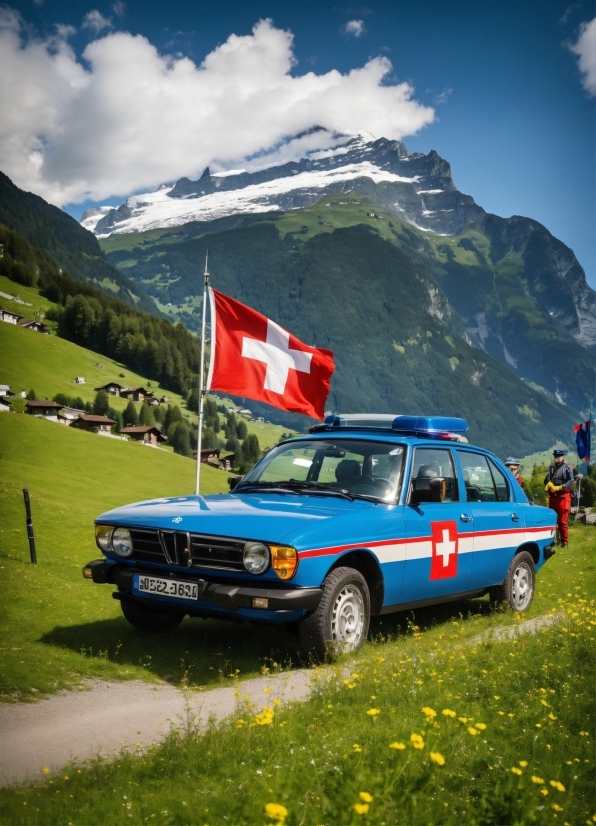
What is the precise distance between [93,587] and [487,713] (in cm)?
819

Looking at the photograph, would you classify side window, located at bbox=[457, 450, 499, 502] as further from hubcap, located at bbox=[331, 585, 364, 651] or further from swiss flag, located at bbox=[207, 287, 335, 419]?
swiss flag, located at bbox=[207, 287, 335, 419]

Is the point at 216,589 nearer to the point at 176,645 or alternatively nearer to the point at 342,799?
the point at 176,645

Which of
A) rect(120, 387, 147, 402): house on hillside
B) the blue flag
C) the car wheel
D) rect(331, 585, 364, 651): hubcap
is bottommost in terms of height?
the car wheel

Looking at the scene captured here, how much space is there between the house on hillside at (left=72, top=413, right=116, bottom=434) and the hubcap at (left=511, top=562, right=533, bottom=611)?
106m

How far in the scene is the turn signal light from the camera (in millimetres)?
6496

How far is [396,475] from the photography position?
8344mm

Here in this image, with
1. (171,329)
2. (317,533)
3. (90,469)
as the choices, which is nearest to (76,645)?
(317,533)

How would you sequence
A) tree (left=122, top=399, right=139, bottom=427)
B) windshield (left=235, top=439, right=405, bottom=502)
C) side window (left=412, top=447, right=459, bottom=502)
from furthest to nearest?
tree (left=122, top=399, right=139, bottom=427)
side window (left=412, top=447, right=459, bottom=502)
windshield (left=235, top=439, right=405, bottom=502)

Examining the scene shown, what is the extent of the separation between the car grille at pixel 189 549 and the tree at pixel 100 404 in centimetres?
11610

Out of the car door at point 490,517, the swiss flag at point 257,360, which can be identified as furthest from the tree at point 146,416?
the car door at point 490,517

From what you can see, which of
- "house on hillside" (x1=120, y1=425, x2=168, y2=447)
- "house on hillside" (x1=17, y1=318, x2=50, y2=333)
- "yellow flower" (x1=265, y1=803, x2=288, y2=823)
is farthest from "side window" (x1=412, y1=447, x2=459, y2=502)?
"house on hillside" (x1=17, y1=318, x2=50, y2=333)

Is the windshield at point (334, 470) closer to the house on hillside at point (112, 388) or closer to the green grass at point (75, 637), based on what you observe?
the green grass at point (75, 637)

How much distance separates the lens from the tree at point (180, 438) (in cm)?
11825

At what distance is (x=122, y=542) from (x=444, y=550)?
140 inches
